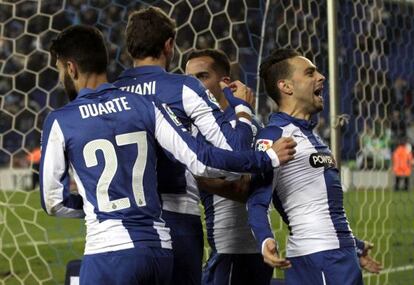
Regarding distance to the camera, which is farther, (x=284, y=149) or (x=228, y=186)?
(x=228, y=186)

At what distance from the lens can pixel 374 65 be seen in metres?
8.02

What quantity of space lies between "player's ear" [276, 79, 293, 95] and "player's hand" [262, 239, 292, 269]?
732 millimetres

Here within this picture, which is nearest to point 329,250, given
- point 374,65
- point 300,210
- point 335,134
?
point 300,210

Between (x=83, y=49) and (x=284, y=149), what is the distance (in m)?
0.85

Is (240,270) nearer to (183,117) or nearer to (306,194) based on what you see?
(306,194)

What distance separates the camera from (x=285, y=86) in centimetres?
406

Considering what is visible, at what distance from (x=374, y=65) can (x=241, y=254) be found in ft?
13.1

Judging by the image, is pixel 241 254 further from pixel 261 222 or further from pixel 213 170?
pixel 213 170

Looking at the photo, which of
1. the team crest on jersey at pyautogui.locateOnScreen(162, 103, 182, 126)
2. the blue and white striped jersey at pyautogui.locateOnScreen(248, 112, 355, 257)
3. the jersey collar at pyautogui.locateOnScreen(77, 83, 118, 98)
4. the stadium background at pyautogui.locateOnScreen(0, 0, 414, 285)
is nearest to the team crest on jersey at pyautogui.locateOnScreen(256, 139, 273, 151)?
the blue and white striped jersey at pyautogui.locateOnScreen(248, 112, 355, 257)

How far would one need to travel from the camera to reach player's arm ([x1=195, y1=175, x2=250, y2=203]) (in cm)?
396

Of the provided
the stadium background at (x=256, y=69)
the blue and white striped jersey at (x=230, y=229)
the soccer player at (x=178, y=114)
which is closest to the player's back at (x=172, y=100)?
the soccer player at (x=178, y=114)

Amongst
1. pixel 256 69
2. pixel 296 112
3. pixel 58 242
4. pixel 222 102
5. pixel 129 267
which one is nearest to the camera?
pixel 129 267

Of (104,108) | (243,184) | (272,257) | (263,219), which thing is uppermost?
(104,108)

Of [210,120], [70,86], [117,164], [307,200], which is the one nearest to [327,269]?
[307,200]
